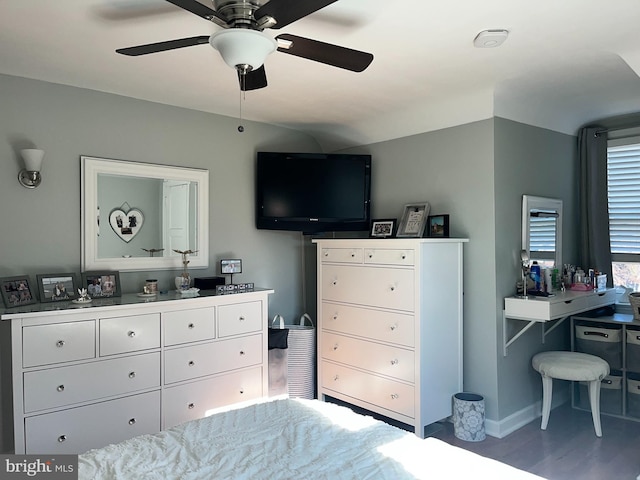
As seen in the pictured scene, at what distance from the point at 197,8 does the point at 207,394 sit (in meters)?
2.48

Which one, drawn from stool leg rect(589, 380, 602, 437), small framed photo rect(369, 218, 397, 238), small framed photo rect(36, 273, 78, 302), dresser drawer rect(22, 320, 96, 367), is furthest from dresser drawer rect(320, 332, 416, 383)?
small framed photo rect(36, 273, 78, 302)

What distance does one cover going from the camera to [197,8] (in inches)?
61.8

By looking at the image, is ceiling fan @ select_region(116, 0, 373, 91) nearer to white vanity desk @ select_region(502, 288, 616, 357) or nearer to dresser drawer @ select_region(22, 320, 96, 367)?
dresser drawer @ select_region(22, 320, 96, 367)

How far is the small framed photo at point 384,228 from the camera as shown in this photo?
388 cm

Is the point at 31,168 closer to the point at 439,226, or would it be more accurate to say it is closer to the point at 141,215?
the point at 141,215

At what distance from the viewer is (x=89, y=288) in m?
3.04

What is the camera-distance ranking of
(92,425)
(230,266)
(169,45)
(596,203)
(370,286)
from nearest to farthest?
(169,45) → (92,425) → (370,286) → (230,266) → (596,203)

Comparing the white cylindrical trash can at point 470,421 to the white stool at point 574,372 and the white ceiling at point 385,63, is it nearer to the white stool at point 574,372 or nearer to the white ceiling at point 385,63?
the white stool at point 574,372

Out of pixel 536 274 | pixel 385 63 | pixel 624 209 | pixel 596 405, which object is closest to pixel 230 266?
pixel 385 63

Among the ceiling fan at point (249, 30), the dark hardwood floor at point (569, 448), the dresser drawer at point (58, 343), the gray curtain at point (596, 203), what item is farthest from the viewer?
the gray curtain at point (596, 203)

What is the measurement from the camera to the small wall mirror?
3604 millimetres

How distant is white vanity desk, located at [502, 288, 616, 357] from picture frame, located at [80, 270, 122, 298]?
8.90 ft

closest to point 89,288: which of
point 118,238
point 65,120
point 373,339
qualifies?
point 118,238

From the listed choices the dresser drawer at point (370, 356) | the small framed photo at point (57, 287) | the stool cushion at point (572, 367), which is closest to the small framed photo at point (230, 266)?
the dresser drawer at point (370, 356)
